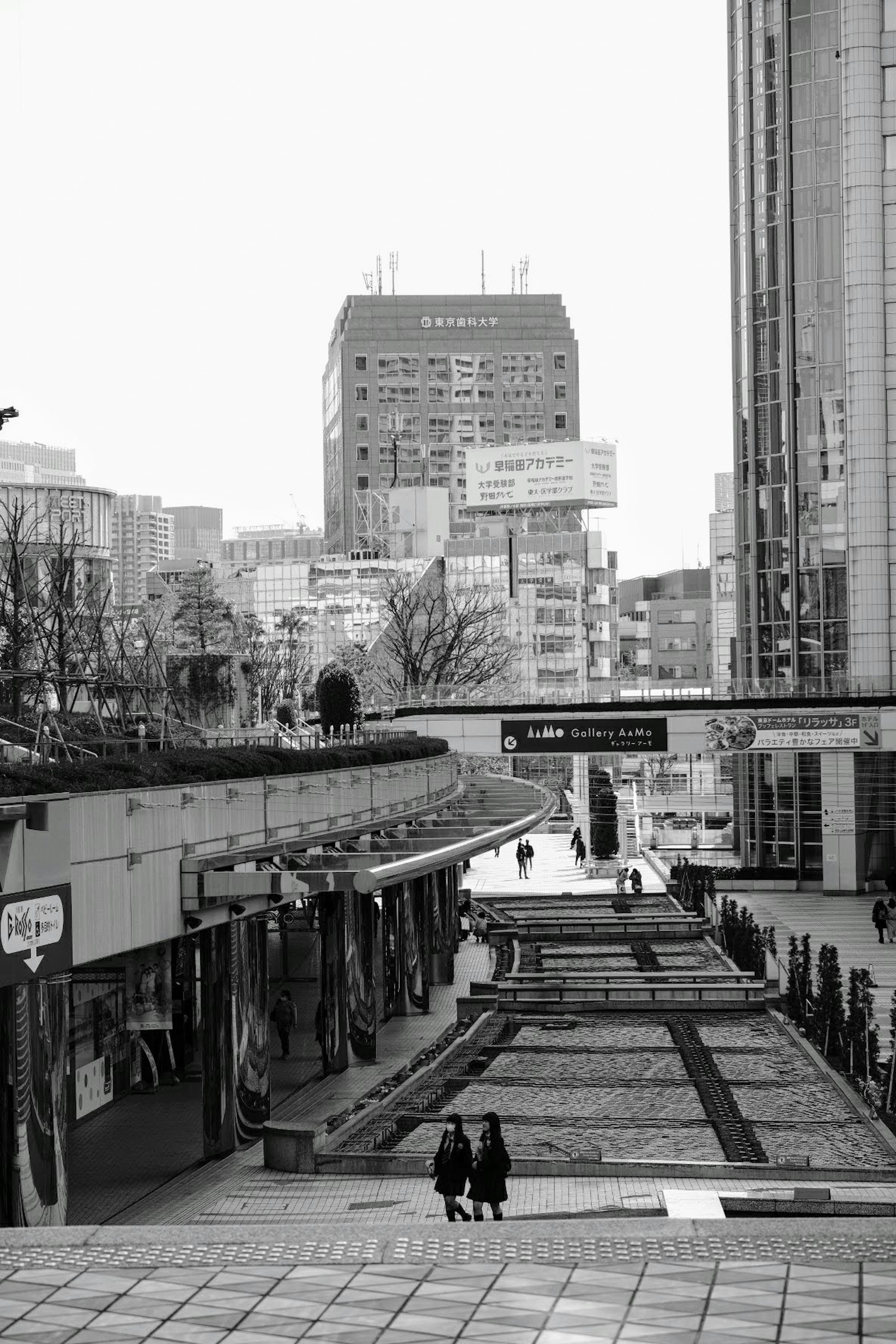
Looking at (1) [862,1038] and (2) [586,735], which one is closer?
(1) [862,1038]

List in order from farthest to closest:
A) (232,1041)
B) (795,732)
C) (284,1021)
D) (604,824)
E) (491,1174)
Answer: (604,824) < (795,732) < (284,1021) < (232,1041) < (491,1174)

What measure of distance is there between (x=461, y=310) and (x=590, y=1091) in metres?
135

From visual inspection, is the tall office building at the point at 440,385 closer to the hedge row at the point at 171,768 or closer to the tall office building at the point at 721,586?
the tall office building at the point at 721,586

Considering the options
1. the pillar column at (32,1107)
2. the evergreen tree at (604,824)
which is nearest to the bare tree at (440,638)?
the evergreen tree at (604,824)

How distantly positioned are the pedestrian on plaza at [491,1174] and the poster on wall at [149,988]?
4337 mm

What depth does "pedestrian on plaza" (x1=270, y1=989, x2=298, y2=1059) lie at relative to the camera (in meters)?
25.4

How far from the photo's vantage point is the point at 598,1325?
26.4 feet

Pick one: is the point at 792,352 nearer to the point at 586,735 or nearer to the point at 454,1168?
the point at 586,735

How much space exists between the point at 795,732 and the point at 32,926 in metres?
37.5

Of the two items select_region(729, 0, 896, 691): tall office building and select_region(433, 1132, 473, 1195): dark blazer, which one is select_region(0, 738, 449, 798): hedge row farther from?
select_region(729, 0, 896, 691): tall office building

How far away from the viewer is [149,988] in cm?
1772

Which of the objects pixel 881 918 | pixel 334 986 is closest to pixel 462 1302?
pixel 334 986

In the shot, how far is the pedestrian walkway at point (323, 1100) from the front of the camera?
15570mm

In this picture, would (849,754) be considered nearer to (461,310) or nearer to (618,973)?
(618,973)
